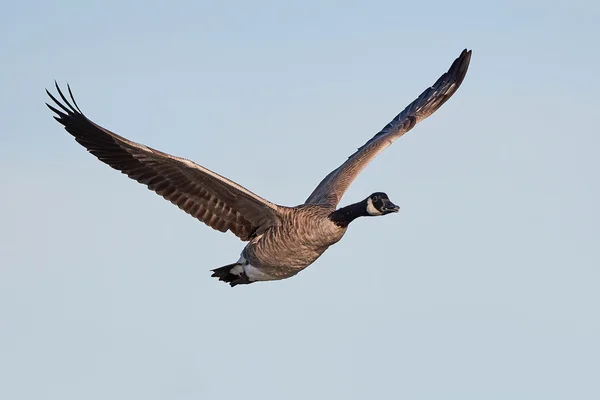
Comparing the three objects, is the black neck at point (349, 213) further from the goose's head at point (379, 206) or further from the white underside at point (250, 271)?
the white underside at point (250, 271)

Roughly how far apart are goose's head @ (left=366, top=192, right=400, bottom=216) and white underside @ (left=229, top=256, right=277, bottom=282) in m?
2.10

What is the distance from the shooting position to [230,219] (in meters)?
15.4

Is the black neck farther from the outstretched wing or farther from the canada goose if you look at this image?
the outstretched wing

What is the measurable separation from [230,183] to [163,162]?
1025 millimetres

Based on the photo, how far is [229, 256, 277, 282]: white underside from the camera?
1530 cm

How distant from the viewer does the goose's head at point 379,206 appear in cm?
1427

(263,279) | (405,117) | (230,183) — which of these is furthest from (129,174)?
(405,117)

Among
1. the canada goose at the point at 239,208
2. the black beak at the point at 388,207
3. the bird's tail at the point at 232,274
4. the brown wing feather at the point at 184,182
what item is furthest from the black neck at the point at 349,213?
the bird's tail at the point at 232,274

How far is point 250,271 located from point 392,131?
4.27 metres

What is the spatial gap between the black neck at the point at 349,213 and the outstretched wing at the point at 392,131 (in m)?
1.31

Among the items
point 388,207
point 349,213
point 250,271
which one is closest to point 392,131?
point 388,207

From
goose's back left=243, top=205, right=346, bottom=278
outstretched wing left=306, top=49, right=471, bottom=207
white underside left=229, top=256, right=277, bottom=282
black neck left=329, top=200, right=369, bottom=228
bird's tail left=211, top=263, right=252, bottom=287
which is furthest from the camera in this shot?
outstretched wing left=306, top=49, right=471, bottom=207

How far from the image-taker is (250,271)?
15.4 m

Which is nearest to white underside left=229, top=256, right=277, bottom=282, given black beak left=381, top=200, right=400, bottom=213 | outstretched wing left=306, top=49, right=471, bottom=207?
outstretched wing left=306, top=49, right=471, bottom=207
